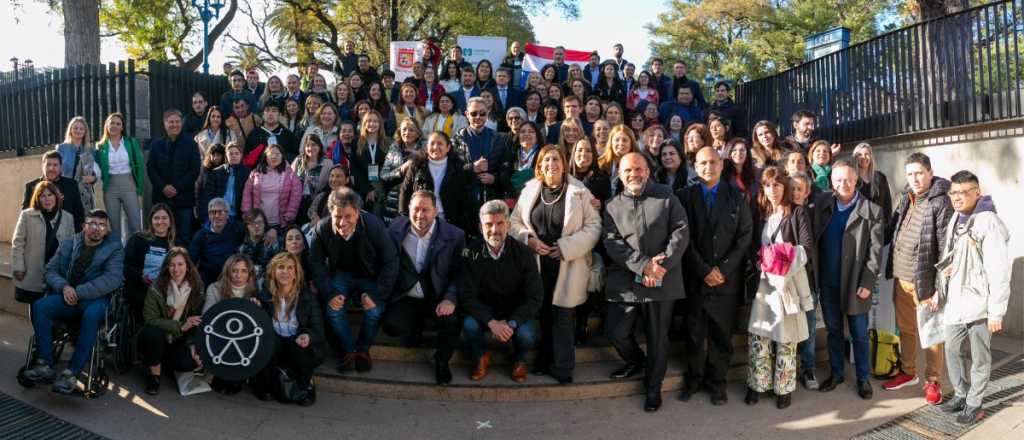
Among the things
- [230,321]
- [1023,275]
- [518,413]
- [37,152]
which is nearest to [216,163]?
[230,321]

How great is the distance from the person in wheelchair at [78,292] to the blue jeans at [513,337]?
286 cm

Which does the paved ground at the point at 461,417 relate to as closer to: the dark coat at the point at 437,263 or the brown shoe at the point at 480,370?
the brown shoe at the point at 480,370

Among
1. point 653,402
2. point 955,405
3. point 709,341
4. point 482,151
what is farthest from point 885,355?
point 482,151

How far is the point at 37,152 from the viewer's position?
10.6 meters

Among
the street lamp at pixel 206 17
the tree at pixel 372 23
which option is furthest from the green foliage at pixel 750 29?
the street lamp at pixel 206 17

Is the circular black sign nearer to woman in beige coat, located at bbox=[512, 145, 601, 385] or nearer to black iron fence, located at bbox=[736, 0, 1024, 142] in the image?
woman in beige coat, located at bbox=[512, 145, 601, 385]

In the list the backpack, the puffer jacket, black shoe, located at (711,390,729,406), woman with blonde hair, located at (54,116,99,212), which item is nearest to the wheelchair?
woman with blonde hair, located at (54,116,99,212)

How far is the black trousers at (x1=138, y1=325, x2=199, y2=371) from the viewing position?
197 inches

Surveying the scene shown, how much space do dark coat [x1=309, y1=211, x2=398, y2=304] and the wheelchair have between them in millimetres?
1553

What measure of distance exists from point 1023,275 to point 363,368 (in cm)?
679

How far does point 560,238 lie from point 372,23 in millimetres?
24708

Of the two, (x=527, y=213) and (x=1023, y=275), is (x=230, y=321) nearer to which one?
(x=527, y=213)

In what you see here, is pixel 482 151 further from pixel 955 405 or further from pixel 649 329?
pixel 955 405

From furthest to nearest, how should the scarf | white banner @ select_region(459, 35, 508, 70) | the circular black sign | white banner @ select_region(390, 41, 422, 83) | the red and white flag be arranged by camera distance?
white banner @ select_region(459, 35, 508, 70), white banner @ select_region(390, 41, 422, 83), the red and white flag, the scarf, the circular black sign
